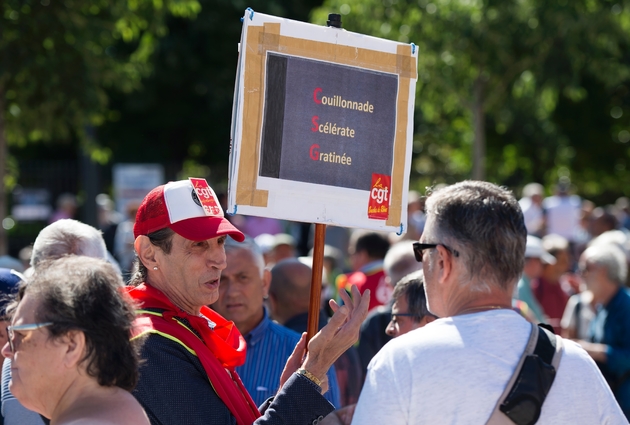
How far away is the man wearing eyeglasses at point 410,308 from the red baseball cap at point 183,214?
1264 mm

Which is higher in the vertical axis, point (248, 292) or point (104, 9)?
point (104, 9)

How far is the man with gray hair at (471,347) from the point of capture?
88.0 inches

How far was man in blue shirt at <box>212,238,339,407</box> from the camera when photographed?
409 cm

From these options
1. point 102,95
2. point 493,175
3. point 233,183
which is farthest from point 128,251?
point 493,175

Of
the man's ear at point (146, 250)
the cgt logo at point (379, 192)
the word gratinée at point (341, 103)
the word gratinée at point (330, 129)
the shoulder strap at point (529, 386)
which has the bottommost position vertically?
the shoulder strap at point (529, 386)

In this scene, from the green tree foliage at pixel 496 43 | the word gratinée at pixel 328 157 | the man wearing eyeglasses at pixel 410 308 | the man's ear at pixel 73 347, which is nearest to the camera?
the man's ear at pixel 73 347

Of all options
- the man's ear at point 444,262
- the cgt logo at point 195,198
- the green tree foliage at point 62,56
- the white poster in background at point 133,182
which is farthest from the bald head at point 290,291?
the white poster in background at point 133,182

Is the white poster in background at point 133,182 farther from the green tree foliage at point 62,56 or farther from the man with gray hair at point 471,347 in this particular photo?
the man with gray hair at point 471,347

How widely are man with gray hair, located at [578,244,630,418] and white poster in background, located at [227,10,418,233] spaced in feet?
11.4

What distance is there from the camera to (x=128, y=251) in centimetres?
1045

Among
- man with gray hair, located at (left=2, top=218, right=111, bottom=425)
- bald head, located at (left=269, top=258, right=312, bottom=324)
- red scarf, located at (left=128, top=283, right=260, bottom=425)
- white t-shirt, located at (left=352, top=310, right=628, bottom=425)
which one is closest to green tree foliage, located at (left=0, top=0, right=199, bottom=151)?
bald head, located at (left=269, top=258, right=312, bottom=324)

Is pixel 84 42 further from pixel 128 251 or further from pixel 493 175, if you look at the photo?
pixel 493 175

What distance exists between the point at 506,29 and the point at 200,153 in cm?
1037

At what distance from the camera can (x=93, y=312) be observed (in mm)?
2195
